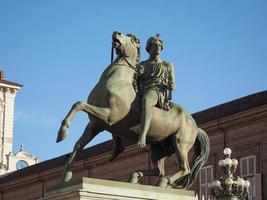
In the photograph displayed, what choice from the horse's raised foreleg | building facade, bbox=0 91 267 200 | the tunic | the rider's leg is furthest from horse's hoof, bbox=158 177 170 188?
building facade, bbox=0 91 267 200

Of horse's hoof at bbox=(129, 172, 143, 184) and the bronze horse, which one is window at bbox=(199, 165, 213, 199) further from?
horse's hoof at bbox=(129, 172, 143, 184)

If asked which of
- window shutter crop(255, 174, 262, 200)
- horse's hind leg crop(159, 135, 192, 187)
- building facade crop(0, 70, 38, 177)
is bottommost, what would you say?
horse's hind leg crop(159, 135, 192, 187)

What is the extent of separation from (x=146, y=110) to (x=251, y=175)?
2343 centimetres

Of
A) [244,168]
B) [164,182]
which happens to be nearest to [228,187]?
[244,168]

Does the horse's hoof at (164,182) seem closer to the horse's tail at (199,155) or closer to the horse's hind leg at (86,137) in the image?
the horse's tail at (199,155)

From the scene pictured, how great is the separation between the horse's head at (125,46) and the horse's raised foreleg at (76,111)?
1089mm

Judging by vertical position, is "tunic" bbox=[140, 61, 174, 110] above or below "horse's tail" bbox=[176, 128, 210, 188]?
above

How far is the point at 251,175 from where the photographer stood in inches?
1404

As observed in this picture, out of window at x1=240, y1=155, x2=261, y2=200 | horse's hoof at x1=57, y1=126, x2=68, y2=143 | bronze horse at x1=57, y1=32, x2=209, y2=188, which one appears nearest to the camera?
horse's hoof at x1=57, y1=126, x2=68, y2=143

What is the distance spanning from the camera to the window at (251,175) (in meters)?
35.3

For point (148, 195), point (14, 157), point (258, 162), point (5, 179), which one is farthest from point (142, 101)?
point (14, 157)

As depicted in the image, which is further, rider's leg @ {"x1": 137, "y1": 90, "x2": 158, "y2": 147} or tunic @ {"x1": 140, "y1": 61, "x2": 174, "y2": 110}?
tunic @ {"x1": 140, "y1": 61, "x2": 174, "y2": 110}

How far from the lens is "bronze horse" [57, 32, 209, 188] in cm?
1277

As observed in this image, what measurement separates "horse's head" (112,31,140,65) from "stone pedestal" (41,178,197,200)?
2.15 metres
